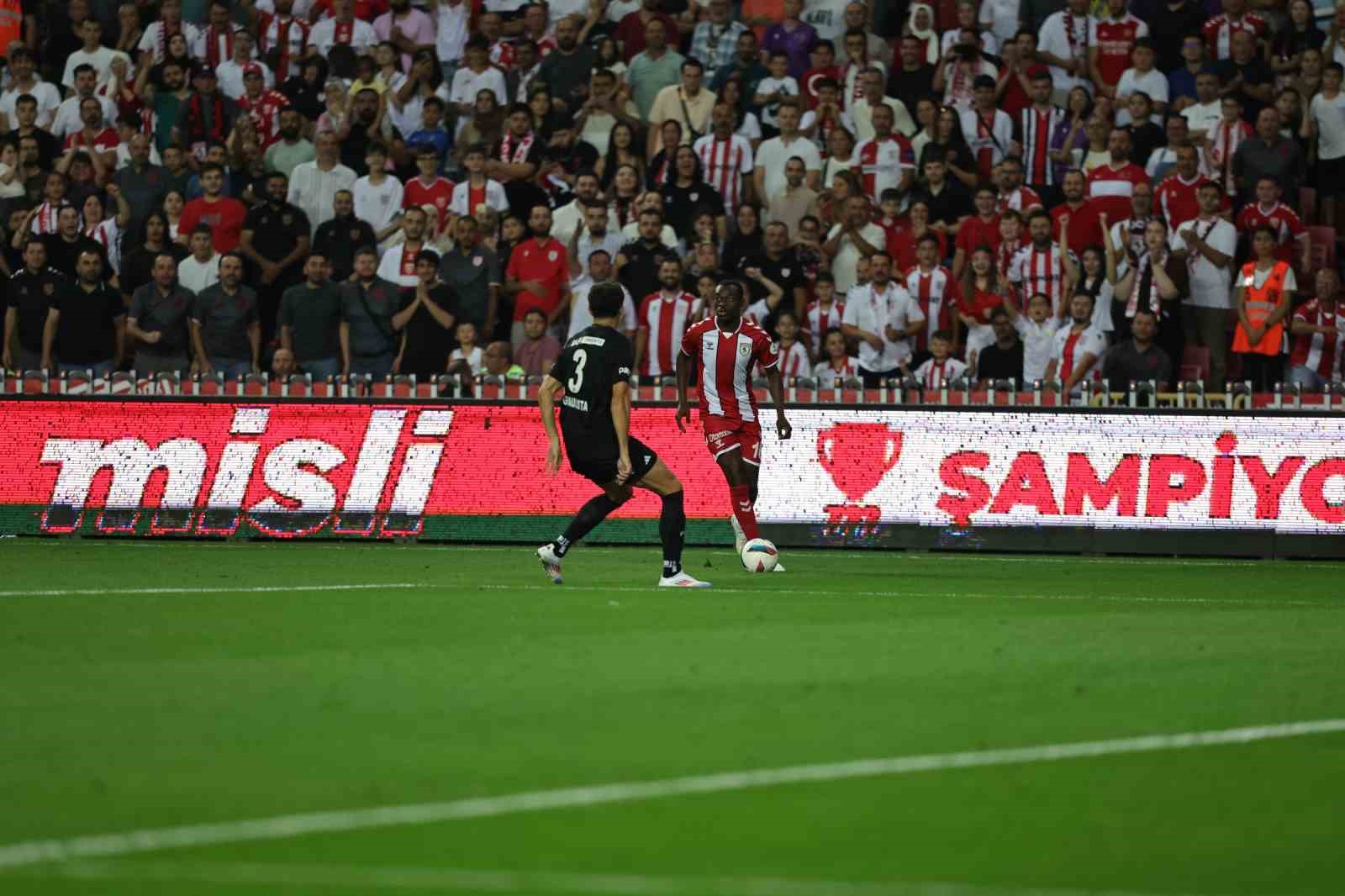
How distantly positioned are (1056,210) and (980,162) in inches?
69.5

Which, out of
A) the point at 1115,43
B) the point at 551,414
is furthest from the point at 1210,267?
the point at 551,414

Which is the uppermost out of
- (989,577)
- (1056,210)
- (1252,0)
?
(1252,0)

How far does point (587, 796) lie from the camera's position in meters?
7.54

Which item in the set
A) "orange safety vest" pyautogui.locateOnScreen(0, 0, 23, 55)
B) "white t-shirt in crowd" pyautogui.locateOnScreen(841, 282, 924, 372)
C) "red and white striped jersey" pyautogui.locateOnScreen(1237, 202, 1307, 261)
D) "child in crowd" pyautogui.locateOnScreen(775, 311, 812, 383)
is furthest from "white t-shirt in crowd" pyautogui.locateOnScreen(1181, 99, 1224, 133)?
"orange safety vest" pyautogui.locateOnScreen(0, 0, 23, 55)

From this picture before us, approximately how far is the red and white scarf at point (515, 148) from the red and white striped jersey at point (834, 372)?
15.8ft

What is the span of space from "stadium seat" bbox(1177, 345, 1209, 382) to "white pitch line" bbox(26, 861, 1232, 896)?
17286 millimetres

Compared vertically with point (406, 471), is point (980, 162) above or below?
above

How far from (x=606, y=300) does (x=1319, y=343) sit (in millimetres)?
9519

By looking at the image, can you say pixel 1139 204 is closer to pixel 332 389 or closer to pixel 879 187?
pixel 879 187

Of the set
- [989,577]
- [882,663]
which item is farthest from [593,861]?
[989,577]

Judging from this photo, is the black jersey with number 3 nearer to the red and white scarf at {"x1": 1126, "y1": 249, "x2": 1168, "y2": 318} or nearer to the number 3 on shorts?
the number 3 on shorts

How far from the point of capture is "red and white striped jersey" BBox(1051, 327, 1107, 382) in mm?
22531

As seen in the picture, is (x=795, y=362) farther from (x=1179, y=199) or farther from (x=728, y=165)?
(x=1179, y=199)

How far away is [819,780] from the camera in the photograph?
7879mm
